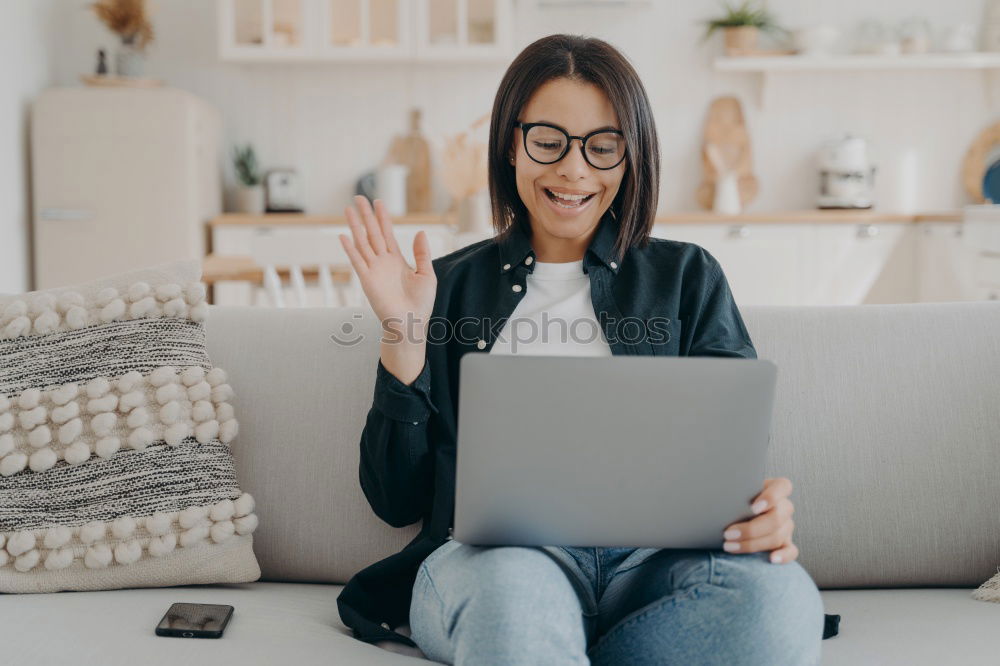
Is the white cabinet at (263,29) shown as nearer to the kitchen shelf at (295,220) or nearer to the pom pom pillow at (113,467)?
the kitchen shelf at (295,220)

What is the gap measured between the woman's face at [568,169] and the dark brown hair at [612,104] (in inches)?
0.5

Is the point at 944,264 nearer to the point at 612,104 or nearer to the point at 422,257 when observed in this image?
the point at 612,104

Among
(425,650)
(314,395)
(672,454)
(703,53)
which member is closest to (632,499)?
(672,454)

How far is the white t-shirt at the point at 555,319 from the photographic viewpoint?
1316 millimetres

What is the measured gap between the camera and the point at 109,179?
4145 mm

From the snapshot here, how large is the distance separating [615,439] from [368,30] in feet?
12.5

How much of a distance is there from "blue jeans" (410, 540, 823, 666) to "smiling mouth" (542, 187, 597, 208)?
50 cm

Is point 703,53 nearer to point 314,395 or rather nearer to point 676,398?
point 314,395

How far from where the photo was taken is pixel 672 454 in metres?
0.98

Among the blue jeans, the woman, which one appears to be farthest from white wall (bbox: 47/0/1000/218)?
the blue jeans

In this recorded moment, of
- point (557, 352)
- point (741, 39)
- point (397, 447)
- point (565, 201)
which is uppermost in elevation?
point (741, 39)

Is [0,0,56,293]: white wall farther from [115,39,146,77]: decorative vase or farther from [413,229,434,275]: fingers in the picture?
[413,229,434,275]: fingers

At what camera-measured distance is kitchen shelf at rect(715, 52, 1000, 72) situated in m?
4.30

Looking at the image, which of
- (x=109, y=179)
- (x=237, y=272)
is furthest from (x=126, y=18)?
(x=237, y=272)
